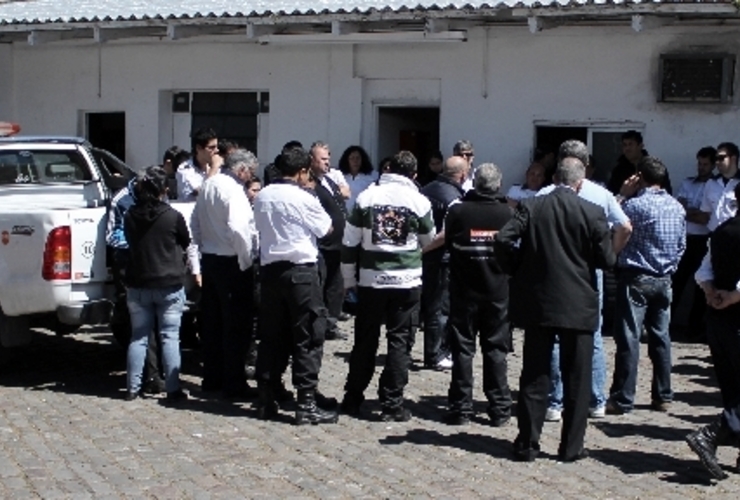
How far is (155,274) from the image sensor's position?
9148mm

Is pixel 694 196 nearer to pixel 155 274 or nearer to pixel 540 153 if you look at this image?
pixel 540 153

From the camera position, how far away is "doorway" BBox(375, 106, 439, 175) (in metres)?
15.1

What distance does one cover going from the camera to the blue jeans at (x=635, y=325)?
892cm

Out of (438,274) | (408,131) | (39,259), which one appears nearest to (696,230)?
(438,274)

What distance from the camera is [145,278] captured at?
9.15 metres

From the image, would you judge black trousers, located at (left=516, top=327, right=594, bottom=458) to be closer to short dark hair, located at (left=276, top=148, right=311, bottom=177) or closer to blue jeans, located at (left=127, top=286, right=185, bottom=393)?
short dark hair, located at (left=276, top=148, right=311, bottom=177)

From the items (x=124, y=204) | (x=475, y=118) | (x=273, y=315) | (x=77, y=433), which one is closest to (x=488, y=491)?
(x=273, y=315)

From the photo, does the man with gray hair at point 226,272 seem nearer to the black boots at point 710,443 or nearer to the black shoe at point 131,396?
the black shoe at point 131,396

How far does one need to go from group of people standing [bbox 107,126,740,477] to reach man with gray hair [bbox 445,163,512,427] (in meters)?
0.01

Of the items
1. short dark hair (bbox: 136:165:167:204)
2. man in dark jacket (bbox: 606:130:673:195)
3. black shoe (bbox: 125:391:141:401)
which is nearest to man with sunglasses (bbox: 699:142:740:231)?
man in dark jacket (bbox: 606:130:673:195)

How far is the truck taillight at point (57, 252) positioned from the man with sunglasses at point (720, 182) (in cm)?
575

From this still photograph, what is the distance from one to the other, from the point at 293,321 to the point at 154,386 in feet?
5.00

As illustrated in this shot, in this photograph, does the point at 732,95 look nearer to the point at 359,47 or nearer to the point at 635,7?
the point at 635,7

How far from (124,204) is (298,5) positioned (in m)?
5.73
